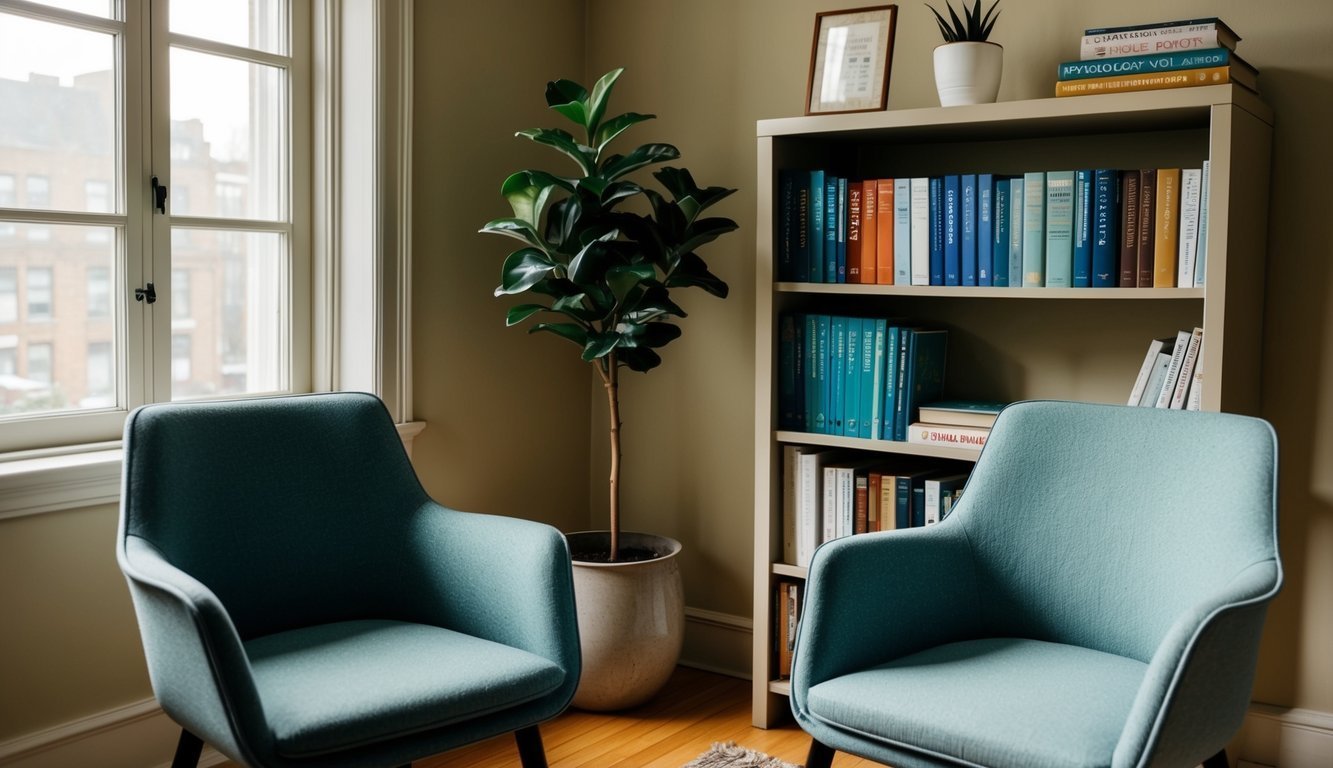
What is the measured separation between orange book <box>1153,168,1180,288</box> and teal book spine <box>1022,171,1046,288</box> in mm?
212

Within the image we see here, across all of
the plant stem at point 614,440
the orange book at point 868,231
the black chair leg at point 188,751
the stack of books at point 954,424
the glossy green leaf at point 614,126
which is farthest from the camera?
the plant stem at point 614,440

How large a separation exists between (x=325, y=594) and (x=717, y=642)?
1314mm

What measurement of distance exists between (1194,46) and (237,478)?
1.87 meters

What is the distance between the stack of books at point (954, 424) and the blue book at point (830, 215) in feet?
1.32

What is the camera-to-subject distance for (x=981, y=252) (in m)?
2.40

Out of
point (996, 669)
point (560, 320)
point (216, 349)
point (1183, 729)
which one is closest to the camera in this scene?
point (1183, 729)

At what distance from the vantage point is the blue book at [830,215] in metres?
2.56

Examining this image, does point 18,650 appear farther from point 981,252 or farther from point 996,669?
point 981,252

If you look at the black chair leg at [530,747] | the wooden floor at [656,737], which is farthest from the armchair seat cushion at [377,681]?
the wooden floor at [656,737]

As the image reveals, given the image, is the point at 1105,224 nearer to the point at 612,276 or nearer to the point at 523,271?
the point at 612,276

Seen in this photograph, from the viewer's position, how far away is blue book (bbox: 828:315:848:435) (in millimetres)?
2584

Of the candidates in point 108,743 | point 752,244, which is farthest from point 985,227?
point 108,743

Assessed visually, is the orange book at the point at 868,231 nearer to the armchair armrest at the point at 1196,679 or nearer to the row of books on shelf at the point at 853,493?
the row of books on shelf at the point at 853,493

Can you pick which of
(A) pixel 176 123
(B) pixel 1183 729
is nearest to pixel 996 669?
(B) pixel 1183 729
